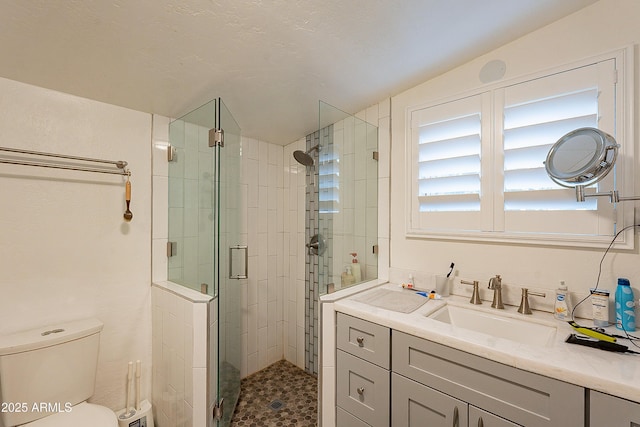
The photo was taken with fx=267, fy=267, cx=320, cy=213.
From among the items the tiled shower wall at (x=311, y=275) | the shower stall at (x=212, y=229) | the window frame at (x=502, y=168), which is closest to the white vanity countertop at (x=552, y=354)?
the window frame at (x=502, y=168)

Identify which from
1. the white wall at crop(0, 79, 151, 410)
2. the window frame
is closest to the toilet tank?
the white wall at crop(0, 79, 151, 410)

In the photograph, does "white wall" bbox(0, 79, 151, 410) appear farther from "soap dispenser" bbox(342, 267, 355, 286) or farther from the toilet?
"soap dispenser" bbox(342, 267, 355, 286)

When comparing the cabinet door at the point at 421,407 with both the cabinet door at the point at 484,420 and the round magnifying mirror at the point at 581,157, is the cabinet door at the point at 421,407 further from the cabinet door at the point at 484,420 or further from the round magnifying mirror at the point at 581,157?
the round magnifying mirror at the point at 581,157

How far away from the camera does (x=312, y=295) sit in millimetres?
2342

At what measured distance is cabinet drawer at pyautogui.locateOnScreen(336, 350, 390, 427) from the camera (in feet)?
3.99

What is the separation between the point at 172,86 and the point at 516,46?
6.05 ft

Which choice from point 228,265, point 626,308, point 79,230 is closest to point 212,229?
point 228,265

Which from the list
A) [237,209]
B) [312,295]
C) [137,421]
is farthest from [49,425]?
[312,295]

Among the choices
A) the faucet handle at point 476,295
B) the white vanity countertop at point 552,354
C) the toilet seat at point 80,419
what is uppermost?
the faucet handle at point 476,295

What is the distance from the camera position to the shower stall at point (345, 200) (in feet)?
5.53

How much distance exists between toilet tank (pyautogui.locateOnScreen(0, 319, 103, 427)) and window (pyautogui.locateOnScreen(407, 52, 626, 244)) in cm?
202

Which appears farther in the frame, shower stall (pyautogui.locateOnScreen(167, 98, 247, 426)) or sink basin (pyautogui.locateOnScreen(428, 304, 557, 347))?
shower stall (pyautogui.locateOnScreen(167, 98, 247, 426))

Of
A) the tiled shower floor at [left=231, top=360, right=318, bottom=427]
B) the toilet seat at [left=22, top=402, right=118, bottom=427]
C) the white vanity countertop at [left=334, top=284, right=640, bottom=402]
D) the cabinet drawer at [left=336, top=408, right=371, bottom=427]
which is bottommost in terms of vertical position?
the tiled shower floor at [left=231, top=360, right=318, bottom=427]

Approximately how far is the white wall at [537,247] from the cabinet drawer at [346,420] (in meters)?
0.84
